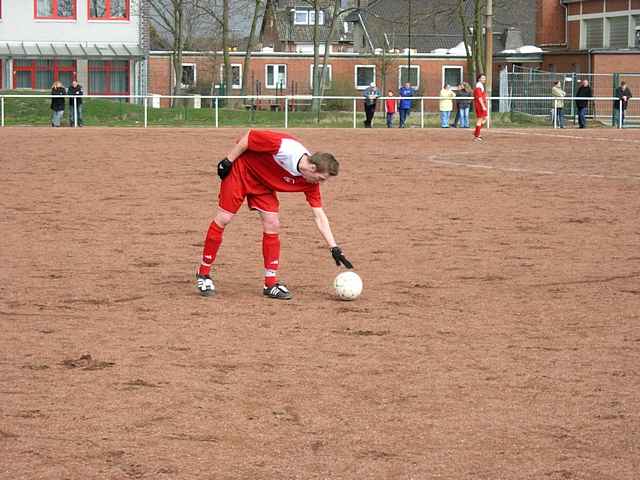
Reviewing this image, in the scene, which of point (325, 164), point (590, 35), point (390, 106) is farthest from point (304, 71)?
point (325, 164)

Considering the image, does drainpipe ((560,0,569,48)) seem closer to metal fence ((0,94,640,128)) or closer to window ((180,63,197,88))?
metal fence ((0,94,640,128))

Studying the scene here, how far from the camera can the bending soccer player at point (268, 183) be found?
1015 centimetres

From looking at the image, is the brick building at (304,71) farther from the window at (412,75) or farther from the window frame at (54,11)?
the window frame at (54,11)

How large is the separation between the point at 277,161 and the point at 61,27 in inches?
1925

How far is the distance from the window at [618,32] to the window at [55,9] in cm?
2642

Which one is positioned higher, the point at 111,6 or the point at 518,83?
the point at 111,6

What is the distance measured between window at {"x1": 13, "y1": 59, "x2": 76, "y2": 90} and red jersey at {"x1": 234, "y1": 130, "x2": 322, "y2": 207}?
4915 centimetres

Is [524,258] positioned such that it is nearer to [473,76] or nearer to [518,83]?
[518,83]

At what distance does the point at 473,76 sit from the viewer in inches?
2265

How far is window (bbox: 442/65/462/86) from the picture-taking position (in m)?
73.9

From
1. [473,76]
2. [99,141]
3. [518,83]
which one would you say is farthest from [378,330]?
[473,76]

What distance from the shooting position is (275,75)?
73062 mm

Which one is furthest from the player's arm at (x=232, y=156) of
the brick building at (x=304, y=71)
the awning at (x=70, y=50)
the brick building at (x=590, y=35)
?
the brick building at (x=304, y=71)

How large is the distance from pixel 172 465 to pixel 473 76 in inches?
2083
